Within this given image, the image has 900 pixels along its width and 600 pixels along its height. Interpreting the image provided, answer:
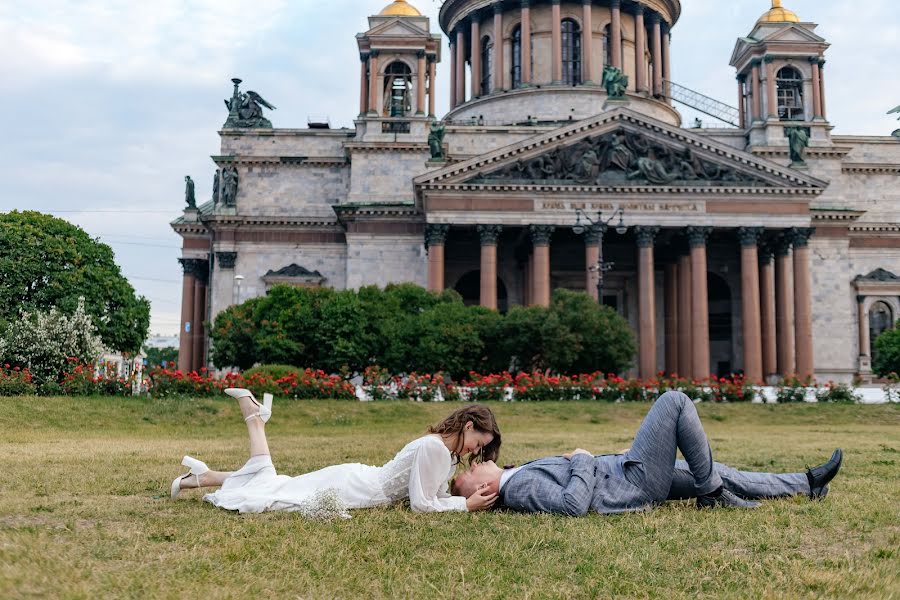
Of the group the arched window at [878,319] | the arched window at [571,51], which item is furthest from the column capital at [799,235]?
the arched window at [571,51]

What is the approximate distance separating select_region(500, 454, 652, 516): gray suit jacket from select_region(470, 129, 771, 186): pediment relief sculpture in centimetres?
3588

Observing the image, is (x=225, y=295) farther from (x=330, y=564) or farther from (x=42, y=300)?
(x=330, y=564)

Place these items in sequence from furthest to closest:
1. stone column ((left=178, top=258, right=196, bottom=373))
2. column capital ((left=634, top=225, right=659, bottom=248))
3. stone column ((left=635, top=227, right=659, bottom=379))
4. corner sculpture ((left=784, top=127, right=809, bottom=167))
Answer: stone column ((left=178, top=258, right=196, bottom=373))
corner sculpture ((left=784, top=127, right=809, bottom=167))
column capital ((left=634, top=225, right=659, bottom=248))
stone column ((left=635, top=227, right=659, bottom=379))

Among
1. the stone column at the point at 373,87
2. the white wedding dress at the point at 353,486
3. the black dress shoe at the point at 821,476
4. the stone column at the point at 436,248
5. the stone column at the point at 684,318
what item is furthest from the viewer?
the stone column at the point at 373,87

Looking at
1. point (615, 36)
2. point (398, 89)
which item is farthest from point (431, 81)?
point (615, 36)

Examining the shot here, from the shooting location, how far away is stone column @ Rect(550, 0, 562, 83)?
56.2 metres

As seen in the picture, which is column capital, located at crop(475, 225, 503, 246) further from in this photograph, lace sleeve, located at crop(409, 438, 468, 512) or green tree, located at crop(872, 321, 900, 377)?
lace sleeve, located at crop(409, 438, 468, 512)

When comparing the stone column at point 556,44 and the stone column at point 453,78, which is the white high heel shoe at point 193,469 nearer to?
the stone column at point 556,44

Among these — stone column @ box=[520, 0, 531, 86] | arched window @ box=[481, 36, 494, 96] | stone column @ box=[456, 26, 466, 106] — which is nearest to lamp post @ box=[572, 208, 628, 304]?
stone column @ box=[520, 0, 531, 86]

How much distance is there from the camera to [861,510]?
740 centimetres

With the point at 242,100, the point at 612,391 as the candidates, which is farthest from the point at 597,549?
the point at 242,100

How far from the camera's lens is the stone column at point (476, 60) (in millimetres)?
59469

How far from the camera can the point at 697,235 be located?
4341 cm

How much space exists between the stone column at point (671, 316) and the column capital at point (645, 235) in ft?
20.6
